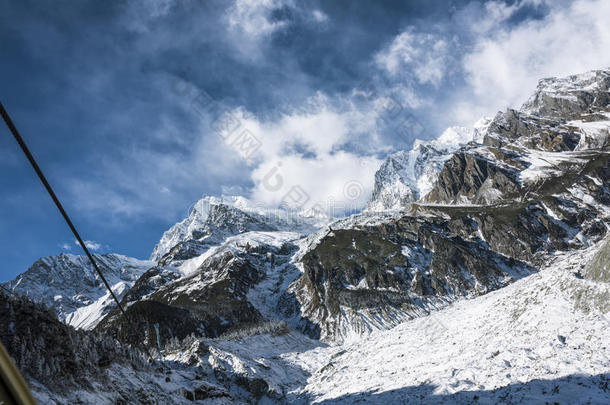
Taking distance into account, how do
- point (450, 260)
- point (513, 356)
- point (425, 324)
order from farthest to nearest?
point (450, 260) → point (425, 324) → point (513, 356)

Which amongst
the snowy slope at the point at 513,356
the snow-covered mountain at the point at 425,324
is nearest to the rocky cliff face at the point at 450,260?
the snow-covered mountain at the point at 425,324

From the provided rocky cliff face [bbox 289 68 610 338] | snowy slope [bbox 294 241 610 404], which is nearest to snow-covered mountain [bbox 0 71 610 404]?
snowy slope [bbox 294 241 610 404]

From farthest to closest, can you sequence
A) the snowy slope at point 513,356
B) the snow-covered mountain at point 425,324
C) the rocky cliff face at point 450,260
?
the rocky cliff face at point 450,260 < the snow-covered mountain at point 425,324 < the snowy slope at point 513,356

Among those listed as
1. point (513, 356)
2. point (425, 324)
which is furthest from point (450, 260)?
point (513, 356)

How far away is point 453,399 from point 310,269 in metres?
174

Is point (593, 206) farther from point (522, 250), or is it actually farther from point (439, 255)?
point (439, 255)

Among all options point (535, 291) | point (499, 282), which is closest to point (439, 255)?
point (499, 282)

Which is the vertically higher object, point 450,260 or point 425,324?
point 425,324

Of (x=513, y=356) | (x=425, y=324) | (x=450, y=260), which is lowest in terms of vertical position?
(x=450, y=260)

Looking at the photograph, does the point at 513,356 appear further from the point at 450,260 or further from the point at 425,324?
the point at 450,260

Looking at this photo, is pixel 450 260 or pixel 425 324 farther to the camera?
pixel 450 260

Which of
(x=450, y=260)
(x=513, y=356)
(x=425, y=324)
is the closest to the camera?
(x=513, y=356)

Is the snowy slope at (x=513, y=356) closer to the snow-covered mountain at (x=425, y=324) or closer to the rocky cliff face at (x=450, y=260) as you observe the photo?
the snow-covered mountain at (x=425, y=324)

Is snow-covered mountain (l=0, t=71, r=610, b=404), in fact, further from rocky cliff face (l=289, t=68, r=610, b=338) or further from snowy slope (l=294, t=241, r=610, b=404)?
rocky cliff face (l=289, t=68, r=610, b=338)
